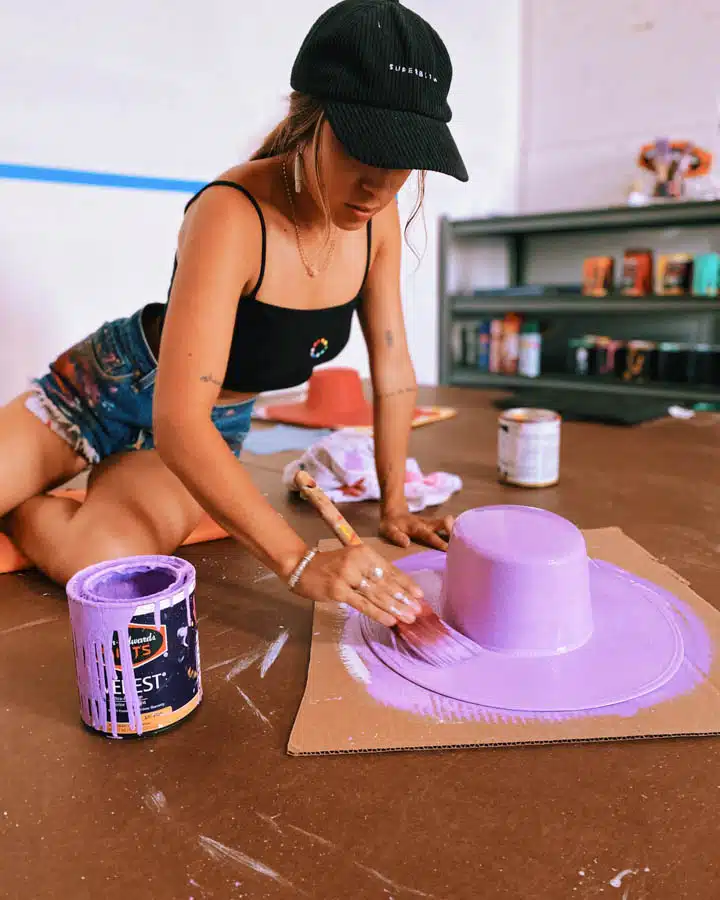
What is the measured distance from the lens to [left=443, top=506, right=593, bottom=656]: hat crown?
700 millimetres

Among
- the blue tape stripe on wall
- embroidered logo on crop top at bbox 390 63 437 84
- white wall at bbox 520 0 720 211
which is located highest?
white wall at bbox 520 0 720 211

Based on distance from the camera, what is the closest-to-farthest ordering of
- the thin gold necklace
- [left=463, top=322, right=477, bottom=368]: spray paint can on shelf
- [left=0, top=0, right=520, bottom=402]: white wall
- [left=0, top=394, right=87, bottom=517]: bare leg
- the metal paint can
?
the thin gold necklace → [left=0, top=394, right=87, bottom=517]: bare leg → the metal paint can → [left=0, top=0, right=520, bottom=402]: white wall → [left=463, top=322, right=477, bottom=368]: spray paint can on shelf

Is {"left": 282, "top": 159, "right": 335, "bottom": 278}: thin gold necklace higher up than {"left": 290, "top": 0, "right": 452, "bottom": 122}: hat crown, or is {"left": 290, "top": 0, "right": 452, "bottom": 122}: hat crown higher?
{"left": 290, "top": 0, "right": 452, "bottom": 122}: hat crown

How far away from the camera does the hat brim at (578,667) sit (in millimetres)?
650

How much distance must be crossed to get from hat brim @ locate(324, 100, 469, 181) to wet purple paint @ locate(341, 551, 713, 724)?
488 mm

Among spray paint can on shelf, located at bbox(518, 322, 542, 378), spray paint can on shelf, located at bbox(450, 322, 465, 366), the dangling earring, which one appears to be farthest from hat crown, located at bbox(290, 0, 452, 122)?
spray paint can on shelf, located at bbox(450, 322, 465, 366)

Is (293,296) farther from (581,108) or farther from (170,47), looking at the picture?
(581,108)

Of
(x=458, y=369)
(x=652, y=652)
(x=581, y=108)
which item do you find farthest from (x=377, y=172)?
(x=581, y=108)

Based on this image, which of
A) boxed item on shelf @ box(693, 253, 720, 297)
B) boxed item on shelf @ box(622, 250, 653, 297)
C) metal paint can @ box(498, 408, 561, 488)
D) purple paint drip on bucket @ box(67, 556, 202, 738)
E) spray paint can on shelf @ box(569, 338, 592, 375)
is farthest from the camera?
spray paint can on shelf @ box(569, 338, 592, 375)

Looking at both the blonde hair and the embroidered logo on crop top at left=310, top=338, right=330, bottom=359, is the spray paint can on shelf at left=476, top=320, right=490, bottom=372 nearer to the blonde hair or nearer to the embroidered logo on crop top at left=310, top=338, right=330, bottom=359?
the embroidered logo on crop top at left=310, top=338, right=330, bottom=359

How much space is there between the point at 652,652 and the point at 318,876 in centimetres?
41

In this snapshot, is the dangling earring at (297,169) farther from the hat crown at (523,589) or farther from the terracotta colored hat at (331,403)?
the terracotta colored hat at (331,403)

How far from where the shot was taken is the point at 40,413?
3.71ft

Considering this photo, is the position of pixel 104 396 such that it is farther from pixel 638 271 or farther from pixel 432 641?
pixel 638 271
